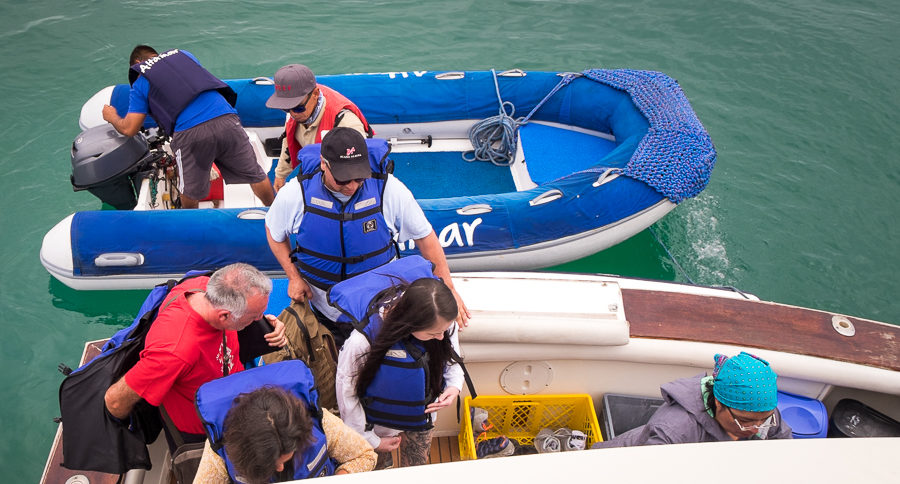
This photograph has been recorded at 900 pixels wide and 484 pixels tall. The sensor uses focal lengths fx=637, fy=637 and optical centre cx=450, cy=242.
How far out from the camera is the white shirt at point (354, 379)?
189 centimetres

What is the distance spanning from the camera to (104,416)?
194 centimetres

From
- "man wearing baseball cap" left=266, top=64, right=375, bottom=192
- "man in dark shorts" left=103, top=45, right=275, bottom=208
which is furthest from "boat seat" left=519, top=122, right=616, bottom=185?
"man in dark shorts" left=103, top=45, right=275, bottom=208

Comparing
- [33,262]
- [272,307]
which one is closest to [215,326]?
[272,307]

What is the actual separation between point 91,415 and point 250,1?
6223 millimetres

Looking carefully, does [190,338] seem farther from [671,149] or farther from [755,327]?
[671,149]

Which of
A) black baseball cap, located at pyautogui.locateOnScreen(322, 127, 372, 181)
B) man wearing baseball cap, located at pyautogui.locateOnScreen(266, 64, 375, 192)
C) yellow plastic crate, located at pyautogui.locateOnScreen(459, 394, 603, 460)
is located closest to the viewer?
black baseball cap, located at pyautogui.locateOnScreen(322, 127, 372, 181)

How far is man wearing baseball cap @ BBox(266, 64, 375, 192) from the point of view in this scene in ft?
10.3

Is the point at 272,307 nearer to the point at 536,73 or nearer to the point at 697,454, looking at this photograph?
the point at 697,454

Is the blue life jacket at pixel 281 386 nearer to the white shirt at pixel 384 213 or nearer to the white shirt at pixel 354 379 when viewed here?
the white shirt at pixel 354 379

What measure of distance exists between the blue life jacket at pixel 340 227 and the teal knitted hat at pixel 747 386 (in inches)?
51.2

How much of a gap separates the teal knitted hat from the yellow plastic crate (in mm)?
725

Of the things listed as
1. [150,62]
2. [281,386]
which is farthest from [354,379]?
[150,62]

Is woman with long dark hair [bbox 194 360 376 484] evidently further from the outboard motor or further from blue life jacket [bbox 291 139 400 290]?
the outboard motor

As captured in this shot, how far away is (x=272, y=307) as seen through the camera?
2824 mm
